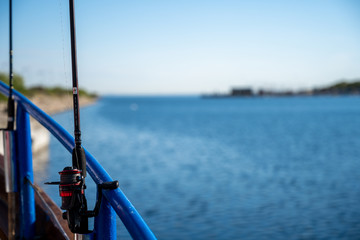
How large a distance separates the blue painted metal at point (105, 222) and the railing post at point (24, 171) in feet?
4.09

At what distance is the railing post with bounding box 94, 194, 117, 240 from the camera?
6.15 ft

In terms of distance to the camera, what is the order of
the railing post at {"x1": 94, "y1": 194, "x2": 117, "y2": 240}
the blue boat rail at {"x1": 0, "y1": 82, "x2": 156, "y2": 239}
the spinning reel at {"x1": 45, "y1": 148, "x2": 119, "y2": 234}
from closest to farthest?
1. the blue boat rail at {"x1": 0, "y1": 82, "x2": 156, "y2": 239}
2. the railing post at {"x1": 94, "y1": 194, "x2": 117, "y2": 240}
3. the spinning reel at {"x1": 45, "y1": 148, "x2": 119, "y2": 234}

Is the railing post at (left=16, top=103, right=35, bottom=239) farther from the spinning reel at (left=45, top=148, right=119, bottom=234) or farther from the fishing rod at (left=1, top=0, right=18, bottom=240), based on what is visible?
the spinning reel at (left=45, top=148, right=119, bottom=234)

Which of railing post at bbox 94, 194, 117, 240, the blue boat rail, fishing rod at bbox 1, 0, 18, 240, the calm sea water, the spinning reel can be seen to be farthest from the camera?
the calm sea water

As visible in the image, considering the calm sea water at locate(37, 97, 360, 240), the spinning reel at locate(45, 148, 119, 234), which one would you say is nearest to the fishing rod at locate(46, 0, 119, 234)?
the spinning reel at locate(45, 148, 119, 234)

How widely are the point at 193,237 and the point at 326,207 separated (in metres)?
7.03

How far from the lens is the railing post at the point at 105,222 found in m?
1.87

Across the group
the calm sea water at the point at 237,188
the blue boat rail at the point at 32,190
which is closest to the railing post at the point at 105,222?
the blue boat rail at the point at 32,190

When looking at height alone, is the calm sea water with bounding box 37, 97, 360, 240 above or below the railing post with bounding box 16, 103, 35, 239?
below

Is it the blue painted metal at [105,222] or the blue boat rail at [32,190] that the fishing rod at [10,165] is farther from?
the blue painted metal at [105,222]

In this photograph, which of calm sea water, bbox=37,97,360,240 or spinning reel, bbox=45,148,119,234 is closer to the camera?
spinning reel, bbox=45,148,119,234

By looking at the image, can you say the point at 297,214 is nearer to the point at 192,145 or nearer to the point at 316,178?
the point at 316,178

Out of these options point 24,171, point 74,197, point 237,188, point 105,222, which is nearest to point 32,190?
point 24,171

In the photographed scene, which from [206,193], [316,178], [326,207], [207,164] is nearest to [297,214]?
[326,207]
